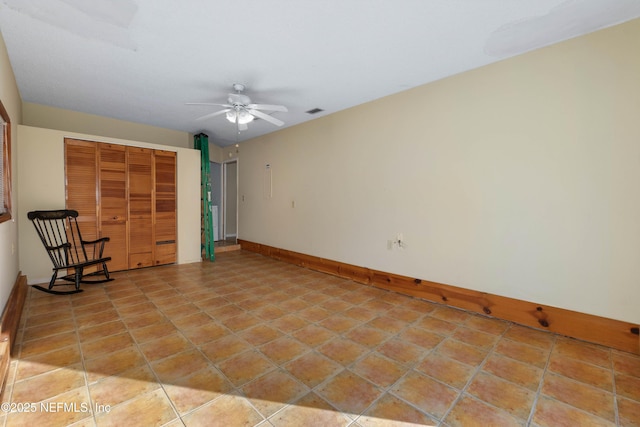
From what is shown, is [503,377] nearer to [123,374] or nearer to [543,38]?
[123,374]

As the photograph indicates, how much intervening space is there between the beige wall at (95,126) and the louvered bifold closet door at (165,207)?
3.35 feet

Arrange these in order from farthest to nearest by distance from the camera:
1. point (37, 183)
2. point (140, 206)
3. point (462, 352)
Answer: point (140, 206), point (37, 183), point (462, 352)

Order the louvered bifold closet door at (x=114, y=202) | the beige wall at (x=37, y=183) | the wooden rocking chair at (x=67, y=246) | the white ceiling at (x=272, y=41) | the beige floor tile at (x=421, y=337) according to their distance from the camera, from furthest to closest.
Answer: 1. the louvered bifold closet door at (x=114, y=202)
2. the beige wall at (x=37, y=183)
3. the wooden rocking chair at (x=67, y=246)
4. the beige floor tile at (x=421, y=337)
5. the white ceiling at (x=272, y=41)

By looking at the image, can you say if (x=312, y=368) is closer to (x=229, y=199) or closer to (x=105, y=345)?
(x=105, y=345)

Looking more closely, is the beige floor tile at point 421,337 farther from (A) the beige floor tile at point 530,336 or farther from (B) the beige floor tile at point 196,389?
(B) the beige floor tile at point 196,389

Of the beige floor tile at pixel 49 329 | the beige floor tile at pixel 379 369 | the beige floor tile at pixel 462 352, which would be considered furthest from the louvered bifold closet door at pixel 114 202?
the beige floor tile at pixel 462 352

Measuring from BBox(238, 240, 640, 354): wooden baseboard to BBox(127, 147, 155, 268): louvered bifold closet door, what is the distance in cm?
349

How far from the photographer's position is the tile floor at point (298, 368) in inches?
63.1

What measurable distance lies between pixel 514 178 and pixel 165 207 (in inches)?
211

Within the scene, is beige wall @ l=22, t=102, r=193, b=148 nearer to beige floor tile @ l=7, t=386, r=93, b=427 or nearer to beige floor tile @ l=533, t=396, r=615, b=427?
beige floor tile @ l=7, t=386, r=93, b=427

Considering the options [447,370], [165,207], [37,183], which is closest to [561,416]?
[447,370]

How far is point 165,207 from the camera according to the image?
4.97 m

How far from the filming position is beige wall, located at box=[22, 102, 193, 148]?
14.2 feet

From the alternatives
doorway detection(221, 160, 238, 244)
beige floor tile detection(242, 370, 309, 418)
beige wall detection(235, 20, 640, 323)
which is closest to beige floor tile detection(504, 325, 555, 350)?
beige wall detection(235, 20, 640, 323)
